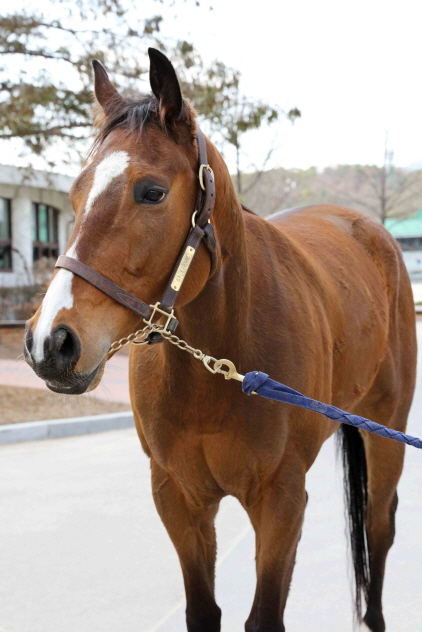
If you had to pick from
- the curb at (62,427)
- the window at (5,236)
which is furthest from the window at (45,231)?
the curb at (62,427)

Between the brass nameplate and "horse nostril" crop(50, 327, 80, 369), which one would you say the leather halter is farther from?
"horse nostril" crop(50, 327, 80, 369)

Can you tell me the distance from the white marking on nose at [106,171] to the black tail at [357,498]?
220 centimetres

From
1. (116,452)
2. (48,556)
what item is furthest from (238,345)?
(116,452)

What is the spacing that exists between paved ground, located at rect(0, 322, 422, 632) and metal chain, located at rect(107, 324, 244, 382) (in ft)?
5.68

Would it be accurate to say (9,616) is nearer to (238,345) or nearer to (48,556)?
(48,556)

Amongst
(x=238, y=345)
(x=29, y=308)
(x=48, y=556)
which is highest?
(x=238, y=345)

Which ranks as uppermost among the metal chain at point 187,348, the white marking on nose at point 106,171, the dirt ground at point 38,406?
the white marking on nose at point 106,171

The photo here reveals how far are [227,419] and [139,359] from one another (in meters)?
0.44

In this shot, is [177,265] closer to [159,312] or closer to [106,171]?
[159,312]

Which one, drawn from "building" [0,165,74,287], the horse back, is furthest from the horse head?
"building" [0,165,74,287]

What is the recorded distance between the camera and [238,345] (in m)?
2.21

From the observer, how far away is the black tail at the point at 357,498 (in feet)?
10.8

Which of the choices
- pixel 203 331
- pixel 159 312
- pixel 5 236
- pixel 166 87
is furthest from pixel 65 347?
pixel 5 236

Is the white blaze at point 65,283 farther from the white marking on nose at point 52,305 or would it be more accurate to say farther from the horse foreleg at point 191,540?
the horse foreleg at point 191,540
